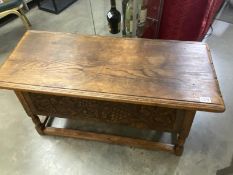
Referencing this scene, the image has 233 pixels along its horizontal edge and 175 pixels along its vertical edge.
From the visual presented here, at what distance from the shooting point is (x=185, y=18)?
5.38 feet

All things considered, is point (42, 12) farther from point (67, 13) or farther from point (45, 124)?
point (45, 124)

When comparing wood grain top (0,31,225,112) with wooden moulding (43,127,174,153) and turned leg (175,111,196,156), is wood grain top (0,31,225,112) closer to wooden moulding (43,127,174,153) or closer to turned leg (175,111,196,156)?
turned leg (175,111,196,156)

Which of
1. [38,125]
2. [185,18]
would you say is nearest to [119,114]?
[38,125]

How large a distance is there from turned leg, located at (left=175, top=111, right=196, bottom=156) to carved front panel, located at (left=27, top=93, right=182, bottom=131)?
5cm

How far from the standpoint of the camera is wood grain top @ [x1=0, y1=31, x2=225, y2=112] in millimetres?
Answer: 964

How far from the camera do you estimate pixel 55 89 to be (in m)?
1.02

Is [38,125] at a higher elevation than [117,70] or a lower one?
lower

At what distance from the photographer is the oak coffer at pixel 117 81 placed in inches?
38.4

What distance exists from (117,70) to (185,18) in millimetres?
863

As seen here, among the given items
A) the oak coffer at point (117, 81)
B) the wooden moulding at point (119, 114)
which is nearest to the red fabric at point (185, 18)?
the oak coffer at point (117, 81)

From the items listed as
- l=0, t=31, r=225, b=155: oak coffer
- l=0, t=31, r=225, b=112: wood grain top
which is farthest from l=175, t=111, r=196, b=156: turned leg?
l=0, t=31, r=225, b=112: wood grain top

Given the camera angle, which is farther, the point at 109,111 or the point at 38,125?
the point at 38,125

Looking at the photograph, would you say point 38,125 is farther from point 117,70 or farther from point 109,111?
point 117,70

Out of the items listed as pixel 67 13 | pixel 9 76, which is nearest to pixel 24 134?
pixel 9 76
